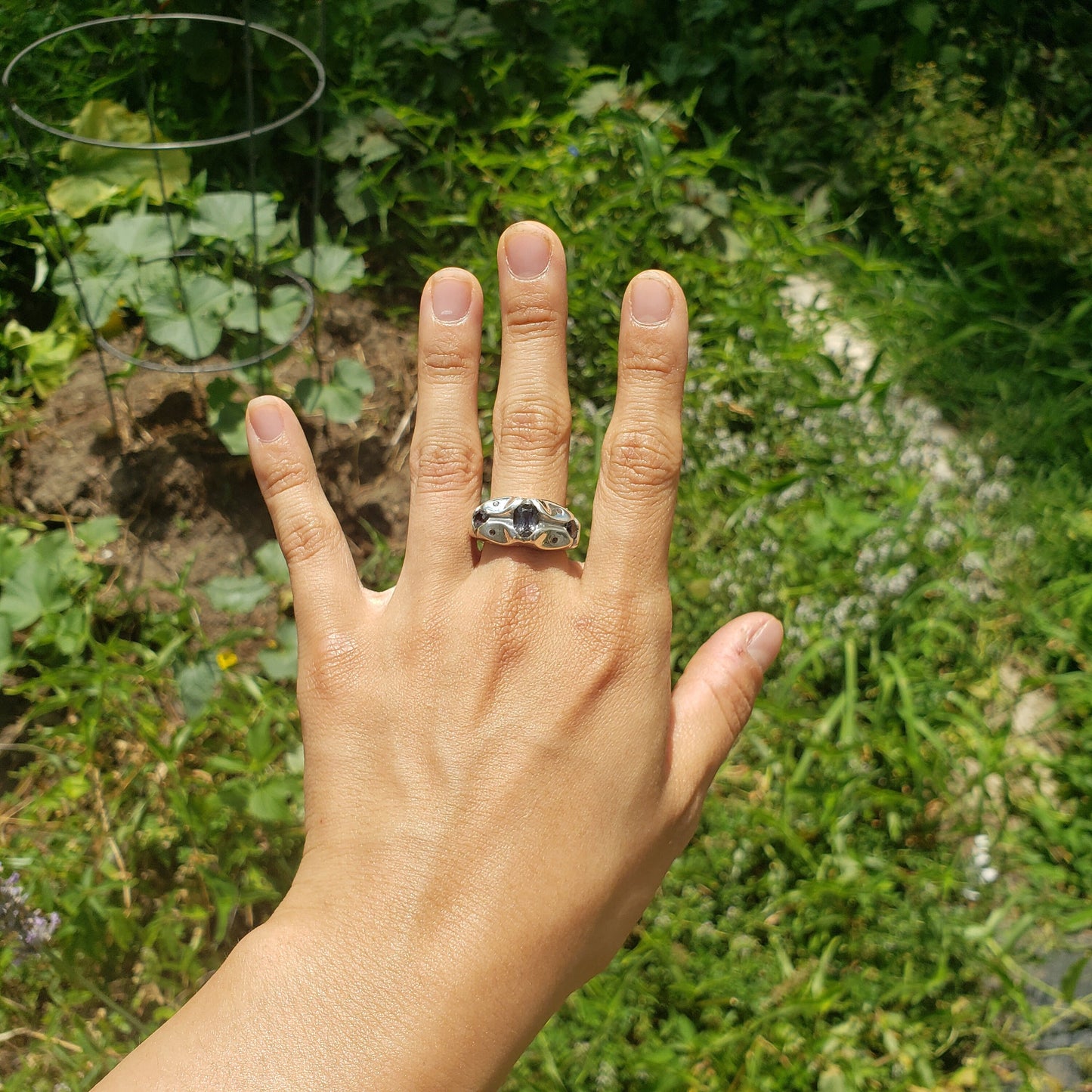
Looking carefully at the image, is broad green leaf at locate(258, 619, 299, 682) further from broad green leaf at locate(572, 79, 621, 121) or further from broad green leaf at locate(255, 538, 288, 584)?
broad green leaf at locate(572, 79, 621, 121)

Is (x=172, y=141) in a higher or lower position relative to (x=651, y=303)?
lower

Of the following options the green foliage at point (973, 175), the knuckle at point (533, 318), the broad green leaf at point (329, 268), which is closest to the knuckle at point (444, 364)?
the knuckle at point (533, 318)

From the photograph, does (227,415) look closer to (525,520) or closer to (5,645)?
(5,645)

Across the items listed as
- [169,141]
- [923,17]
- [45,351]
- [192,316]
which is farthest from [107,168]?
[923,17]

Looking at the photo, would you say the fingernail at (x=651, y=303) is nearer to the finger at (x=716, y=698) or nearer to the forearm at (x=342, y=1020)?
the finger at (x=716, y=698)

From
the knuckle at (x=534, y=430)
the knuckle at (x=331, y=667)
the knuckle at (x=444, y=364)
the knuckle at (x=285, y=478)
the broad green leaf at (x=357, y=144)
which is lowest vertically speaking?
the knuckle at (x=331, y=667)

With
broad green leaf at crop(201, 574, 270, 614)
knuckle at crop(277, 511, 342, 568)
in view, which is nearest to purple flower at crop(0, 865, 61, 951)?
broad green leaf at crop(201, 574, 270, 614)

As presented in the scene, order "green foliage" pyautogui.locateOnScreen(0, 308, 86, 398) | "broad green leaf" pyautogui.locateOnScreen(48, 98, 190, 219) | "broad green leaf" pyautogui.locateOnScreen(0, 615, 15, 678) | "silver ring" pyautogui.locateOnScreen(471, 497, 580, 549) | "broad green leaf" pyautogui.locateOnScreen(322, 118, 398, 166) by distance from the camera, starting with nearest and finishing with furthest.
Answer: "silver ring" pyautogui.locateOnScreen(471, 497, 580, 549) < "broad green leaf" pyautogui.locateOnScreen(0, 615, 15, 678) < "green foliage" pyautogui.locateOnScreen(0, 308, 86, 398) < "broad green leaf" pyautogui.locateOnScreen(48, 98, 190, 219) < "broad green leaf" pyautogui.locateOnScreen(322, 118, 398, 166)
